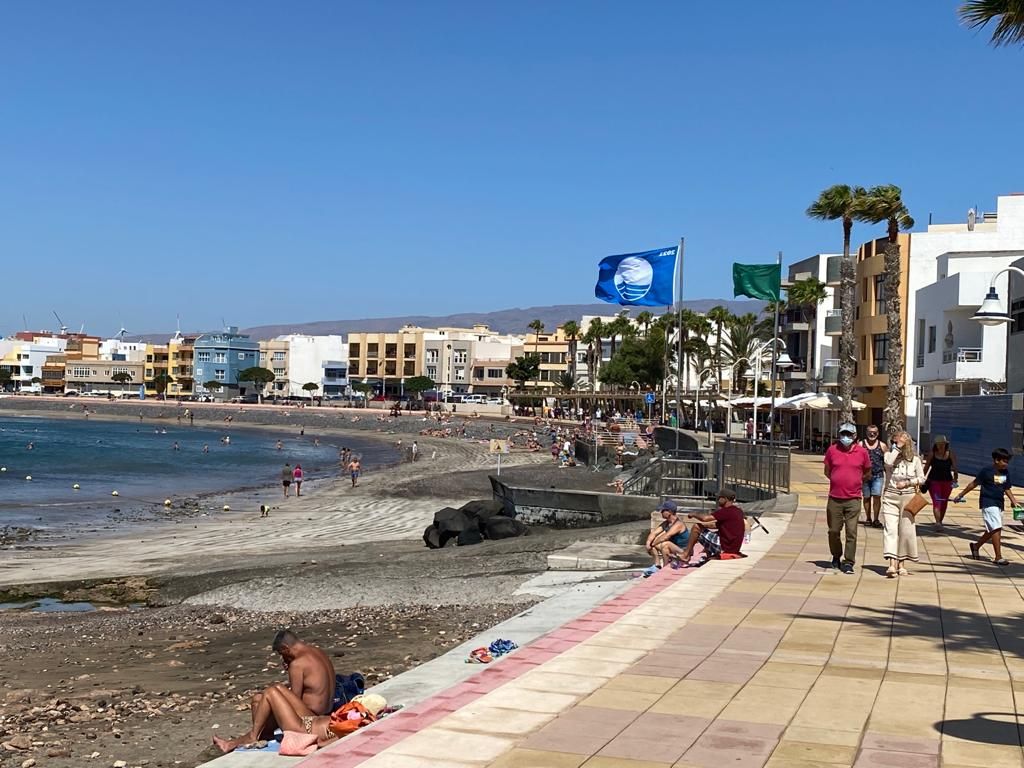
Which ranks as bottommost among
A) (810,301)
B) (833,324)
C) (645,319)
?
(833,324)

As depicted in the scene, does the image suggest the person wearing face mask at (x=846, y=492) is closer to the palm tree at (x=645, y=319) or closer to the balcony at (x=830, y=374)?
the balcony at (x=830, y=374)

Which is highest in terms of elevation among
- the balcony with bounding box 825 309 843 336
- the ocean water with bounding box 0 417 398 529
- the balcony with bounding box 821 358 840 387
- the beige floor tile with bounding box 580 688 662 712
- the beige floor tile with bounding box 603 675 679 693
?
the balcony with bounding box 825 309 843 336

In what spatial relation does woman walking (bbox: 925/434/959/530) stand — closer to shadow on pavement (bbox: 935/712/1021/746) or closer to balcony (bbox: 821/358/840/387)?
shadow on pavement (bbox: 935/712/1021/746)

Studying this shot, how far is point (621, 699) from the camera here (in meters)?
7.63

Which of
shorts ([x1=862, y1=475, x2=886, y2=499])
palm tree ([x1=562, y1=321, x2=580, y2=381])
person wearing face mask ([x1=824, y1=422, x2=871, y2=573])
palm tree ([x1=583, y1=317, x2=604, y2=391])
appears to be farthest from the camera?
palm tree ([x1=562, y1=321, x2=580, y2=381])

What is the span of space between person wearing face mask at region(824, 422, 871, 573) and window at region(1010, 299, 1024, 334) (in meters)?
22.1

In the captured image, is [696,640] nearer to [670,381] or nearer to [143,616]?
[143,616]

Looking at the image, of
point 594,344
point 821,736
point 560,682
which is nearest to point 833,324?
point 560,682

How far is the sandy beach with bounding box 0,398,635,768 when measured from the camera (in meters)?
9.42

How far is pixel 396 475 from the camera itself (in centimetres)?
5794

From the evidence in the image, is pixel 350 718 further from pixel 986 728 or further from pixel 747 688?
pixel 986 728

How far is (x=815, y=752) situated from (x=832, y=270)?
6021 cm

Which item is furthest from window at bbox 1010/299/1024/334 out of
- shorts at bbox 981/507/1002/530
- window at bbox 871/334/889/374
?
shorts at bbox 981/507/1002/530

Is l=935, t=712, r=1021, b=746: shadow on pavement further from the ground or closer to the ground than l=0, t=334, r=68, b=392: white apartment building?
closer to the ground
